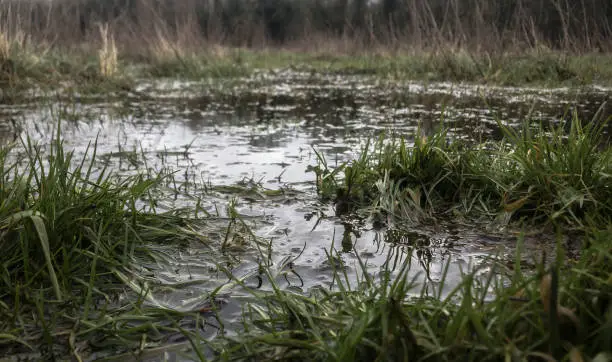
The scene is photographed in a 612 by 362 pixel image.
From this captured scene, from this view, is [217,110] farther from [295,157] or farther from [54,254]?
[54,254]

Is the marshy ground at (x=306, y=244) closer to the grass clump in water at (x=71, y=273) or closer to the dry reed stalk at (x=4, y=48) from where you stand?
Result: the grass clump in water at (x=71, y=273)

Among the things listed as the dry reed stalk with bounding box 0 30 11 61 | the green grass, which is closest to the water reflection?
the green grass

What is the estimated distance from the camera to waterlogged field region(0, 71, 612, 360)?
1515mm

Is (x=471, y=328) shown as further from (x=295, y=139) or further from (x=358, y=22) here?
(x=358, y=22)

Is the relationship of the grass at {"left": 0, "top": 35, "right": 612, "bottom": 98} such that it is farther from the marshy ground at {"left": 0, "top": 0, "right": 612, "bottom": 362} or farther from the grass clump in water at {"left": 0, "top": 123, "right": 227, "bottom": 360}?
the grass clump in water at {"left": 0, "top": 123, "right": 227, "bottom": 360}

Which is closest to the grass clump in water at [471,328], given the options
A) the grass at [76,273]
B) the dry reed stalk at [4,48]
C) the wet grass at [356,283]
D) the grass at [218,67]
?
the wet grass at [356,283]

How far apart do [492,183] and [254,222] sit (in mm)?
1271

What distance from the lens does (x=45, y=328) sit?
4.31 feet

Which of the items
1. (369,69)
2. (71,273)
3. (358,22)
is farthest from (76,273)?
(358,22)

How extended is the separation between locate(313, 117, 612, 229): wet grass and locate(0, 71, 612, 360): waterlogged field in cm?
7

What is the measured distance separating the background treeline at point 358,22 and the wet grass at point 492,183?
14.9 ft

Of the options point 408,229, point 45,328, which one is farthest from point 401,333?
point 408,229

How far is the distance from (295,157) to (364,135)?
40.6 inches

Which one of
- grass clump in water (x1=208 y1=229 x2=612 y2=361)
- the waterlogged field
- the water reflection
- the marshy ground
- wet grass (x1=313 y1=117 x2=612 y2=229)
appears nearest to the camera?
grass clump in water (x1=208 y1=229 x2=612 y2=361)
